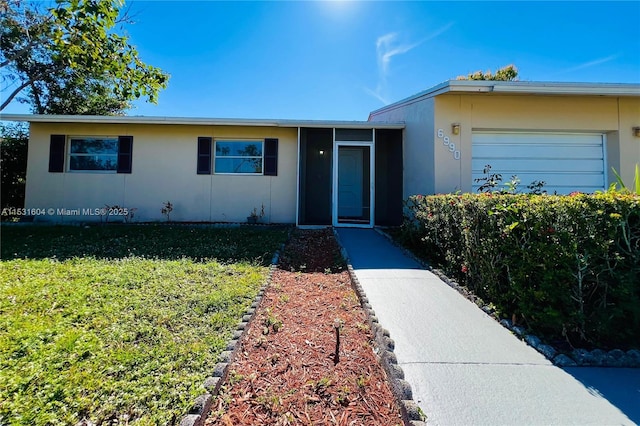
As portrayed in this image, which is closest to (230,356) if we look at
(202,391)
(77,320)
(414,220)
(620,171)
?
(202,391)

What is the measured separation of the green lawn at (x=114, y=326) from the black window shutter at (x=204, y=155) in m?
3.69

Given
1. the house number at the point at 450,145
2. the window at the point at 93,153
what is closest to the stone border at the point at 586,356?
the house number at the point at 450,145

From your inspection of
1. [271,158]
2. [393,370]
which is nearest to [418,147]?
[271,158]

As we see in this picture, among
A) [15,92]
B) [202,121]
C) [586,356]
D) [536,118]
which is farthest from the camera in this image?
[15,92]

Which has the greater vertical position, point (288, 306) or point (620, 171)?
point (620, 171)

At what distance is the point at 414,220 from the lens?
6590 millimetres

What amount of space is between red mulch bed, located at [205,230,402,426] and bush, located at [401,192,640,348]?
1644 mm

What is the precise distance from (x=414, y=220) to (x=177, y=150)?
710 centimetres

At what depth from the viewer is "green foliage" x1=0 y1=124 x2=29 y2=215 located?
1050 centimetres

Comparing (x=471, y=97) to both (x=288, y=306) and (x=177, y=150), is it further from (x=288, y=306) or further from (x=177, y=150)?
(x=177, y=150)

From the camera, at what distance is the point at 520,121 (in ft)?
23.2

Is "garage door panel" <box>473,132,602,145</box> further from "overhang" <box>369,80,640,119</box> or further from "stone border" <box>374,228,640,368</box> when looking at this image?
"stone border" <box>374,228,640,368</box>

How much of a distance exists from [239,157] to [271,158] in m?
1.01

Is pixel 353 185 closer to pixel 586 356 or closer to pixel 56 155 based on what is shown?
pixel 586 356
